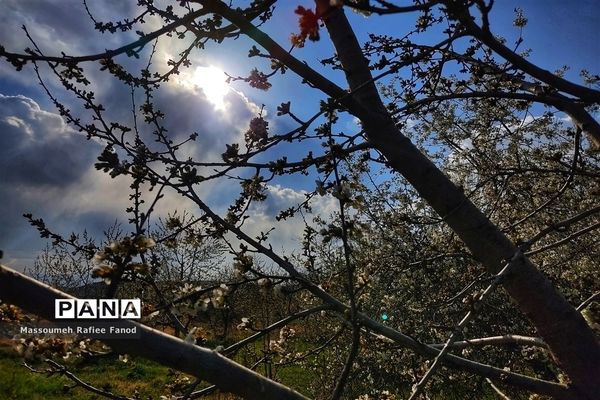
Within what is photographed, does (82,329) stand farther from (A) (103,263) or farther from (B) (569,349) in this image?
(B) (569,349)

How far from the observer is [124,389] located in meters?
11.1

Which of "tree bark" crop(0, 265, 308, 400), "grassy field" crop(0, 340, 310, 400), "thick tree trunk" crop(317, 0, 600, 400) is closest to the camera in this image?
"tree bark" crop(0, 265, 308, 400)

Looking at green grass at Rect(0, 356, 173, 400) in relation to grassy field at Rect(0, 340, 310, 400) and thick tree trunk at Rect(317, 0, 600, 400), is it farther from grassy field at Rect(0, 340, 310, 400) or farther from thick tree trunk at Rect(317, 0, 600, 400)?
thick tree trunk at Rect(317, 0, 600, 400)

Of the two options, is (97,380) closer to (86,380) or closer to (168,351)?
(86,380)

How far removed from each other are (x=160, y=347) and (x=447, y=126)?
9577 millimetres

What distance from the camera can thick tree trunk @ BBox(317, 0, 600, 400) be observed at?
1932 millimetres

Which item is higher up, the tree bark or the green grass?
the green grass

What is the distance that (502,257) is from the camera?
202cm

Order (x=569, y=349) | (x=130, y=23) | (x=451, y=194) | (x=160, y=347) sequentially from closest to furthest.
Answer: (x=160, y=347), (x=569, y=349), (x=451, y=194), (x=130, y=23)

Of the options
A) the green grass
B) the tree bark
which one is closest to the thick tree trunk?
the tree bark

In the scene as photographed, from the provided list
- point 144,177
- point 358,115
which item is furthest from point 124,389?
point 358,115

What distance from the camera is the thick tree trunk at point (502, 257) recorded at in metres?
1.93

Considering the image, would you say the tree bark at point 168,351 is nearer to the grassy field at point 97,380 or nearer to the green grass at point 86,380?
the grassy field at point 97,380

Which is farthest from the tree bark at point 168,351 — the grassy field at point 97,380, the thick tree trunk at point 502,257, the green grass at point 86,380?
the green grass at point 86,380
